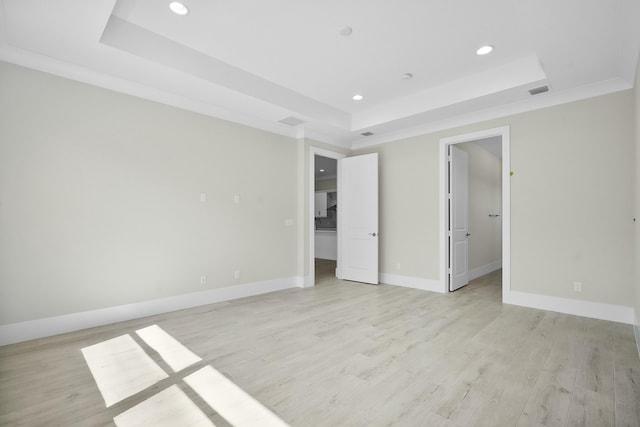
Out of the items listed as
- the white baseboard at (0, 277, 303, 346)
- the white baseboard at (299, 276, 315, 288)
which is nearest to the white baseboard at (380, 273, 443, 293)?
the white baseboard at (299, 276, 315, 288)

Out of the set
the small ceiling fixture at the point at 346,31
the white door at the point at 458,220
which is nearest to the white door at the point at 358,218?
the white door at the point at 458,220

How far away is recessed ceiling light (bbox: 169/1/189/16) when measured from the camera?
2564 mm

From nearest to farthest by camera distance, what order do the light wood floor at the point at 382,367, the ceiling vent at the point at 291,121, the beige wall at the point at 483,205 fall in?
the light wood floor at the point at 382,367 < the ceiling vent at the point at 291,121 < the beige wall at the point at 483,205

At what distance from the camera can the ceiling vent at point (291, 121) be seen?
471cm

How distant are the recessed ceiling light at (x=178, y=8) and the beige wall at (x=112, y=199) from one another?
139 centimetres

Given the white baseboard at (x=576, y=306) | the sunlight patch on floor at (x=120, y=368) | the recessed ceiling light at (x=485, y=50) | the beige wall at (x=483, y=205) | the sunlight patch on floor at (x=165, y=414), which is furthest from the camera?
the beige wall at (x=483, y=205)

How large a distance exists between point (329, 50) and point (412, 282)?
3905 mm

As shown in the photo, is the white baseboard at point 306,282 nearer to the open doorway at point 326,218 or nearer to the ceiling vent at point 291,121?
the open doorway at point 326,218

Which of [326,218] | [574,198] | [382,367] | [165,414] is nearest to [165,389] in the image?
[165,414]

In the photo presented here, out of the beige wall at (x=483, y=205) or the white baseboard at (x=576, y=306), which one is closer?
the white baseboard at (x=576, y=306)

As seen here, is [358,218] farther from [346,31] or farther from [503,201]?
[346,31]

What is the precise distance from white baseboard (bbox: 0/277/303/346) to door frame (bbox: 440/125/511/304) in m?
2.91

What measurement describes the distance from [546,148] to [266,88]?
3807 millimetres

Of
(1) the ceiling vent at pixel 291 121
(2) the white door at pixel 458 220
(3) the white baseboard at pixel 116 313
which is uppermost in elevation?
(1) the ceiling vent at pixel 291 121
